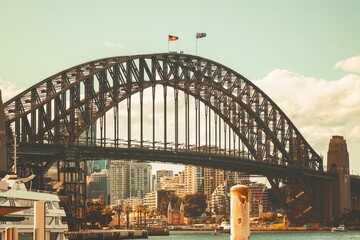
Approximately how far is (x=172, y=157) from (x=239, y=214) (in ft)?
298

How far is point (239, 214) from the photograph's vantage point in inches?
866

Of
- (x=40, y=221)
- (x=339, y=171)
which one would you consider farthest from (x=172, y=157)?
(x=40, y=221)

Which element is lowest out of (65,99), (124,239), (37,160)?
(124,239)

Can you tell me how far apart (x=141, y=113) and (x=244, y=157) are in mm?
27249

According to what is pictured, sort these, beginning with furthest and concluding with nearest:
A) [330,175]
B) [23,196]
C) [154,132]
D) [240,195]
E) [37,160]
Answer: [330,175] → [154,132] → [37,160] → [23,196] → [240,195]

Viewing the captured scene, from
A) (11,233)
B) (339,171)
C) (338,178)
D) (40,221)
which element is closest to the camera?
(11,233)

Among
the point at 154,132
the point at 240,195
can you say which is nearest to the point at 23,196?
the point at 240,195

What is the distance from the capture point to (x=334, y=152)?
15738cm

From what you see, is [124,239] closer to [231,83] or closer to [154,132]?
[154,132]

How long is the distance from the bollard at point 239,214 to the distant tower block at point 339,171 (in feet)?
446

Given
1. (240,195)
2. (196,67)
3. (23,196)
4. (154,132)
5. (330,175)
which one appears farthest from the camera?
(330,175)

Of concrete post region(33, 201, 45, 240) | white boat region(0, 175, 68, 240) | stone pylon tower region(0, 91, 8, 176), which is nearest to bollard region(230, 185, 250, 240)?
concrete post region(33, 201, 45, 240)

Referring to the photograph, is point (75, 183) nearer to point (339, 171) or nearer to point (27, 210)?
point (27, 210)

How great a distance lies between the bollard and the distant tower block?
136 m
